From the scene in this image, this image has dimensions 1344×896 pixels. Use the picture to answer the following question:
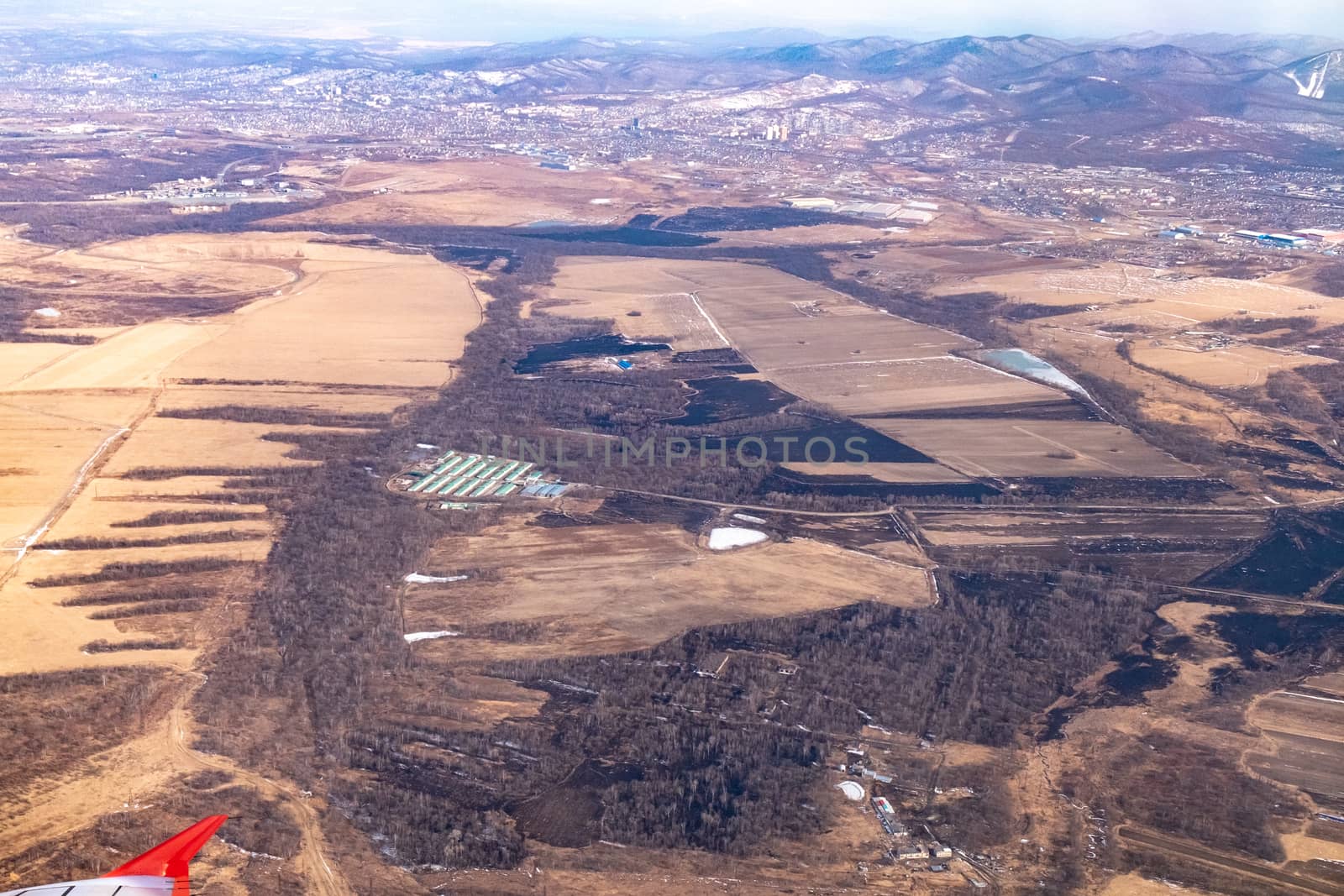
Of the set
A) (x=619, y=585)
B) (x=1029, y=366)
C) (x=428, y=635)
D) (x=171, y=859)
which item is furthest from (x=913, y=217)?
(x=171, y=859)

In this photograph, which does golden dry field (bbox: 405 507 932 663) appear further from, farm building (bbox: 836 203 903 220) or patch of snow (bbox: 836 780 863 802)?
farm building (bbox: 836 203 903 220)

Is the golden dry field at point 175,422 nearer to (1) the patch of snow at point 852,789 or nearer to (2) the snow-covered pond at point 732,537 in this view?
(2) the snow-covered pond at point 732,537

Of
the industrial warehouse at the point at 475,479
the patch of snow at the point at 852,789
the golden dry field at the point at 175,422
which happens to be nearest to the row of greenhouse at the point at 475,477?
the industrial warehouse at the point at 475,479

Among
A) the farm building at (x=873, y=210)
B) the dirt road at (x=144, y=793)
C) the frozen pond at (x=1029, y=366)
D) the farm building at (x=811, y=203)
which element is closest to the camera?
the dirt road at (x=144, y=793)

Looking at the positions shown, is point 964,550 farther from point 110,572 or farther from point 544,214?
point 544,214

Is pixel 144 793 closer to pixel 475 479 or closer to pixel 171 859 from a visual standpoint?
pixel 171 859

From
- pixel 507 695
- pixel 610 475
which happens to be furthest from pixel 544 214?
pixel 507 695

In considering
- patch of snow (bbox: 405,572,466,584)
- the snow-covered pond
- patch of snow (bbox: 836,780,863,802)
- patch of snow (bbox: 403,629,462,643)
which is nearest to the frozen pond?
the snow-covered pond
